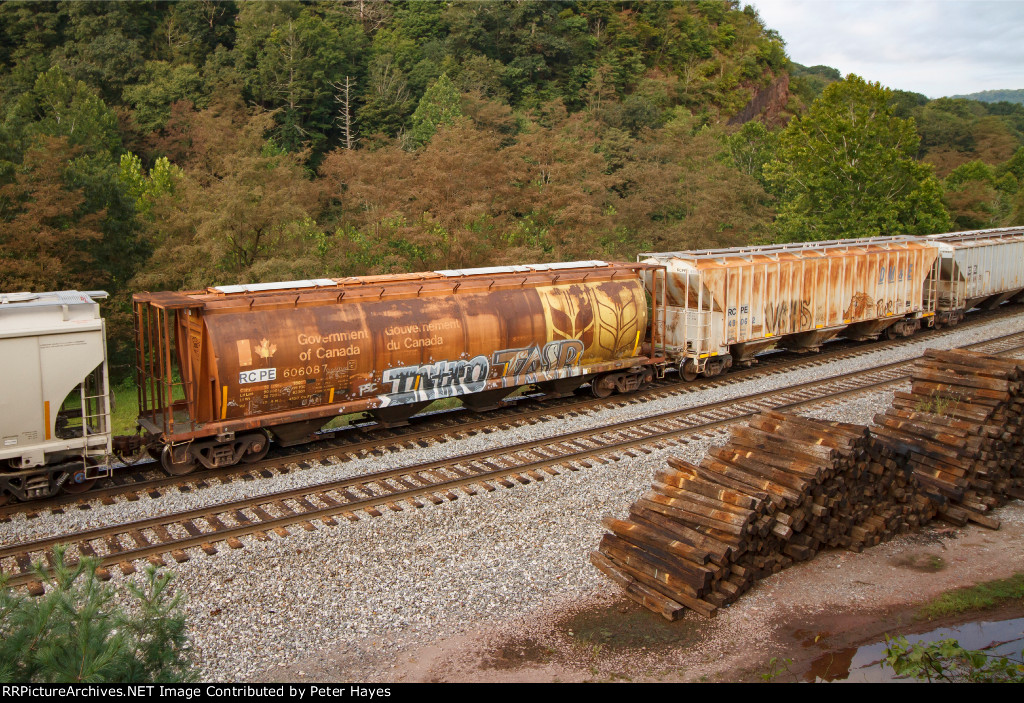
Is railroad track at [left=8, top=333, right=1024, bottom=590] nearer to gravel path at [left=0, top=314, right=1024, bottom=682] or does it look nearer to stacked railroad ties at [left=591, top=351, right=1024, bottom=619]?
gravel path at [left=0, top=314, right=1024, bottom=682]

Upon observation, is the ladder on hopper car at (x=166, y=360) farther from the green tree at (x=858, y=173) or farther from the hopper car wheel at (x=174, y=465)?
the green tree at (x=858, y=173)

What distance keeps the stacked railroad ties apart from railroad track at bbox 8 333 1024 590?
11.1 ft

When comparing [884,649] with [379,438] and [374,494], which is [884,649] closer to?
[374,494]

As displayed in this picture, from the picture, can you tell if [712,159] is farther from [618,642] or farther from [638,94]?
[618,642]

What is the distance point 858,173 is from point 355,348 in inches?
1295

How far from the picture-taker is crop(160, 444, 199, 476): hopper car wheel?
46.2ft

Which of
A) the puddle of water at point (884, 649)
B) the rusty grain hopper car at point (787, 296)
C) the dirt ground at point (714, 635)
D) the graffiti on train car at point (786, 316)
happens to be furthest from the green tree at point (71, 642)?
the graffiti on train car at point (786, 316)

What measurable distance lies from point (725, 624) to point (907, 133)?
3824cm

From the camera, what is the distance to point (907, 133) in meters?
40.3

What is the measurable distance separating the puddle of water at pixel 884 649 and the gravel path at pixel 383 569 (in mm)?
2762

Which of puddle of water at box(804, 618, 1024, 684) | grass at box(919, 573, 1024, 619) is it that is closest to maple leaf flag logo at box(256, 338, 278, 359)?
puddle of water at box(804, 618, 1024, 684)

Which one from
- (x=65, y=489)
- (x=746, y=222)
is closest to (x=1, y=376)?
(x=65, y=489)

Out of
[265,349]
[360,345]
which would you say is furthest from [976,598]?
[265,349]

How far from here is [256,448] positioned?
49.2ft
